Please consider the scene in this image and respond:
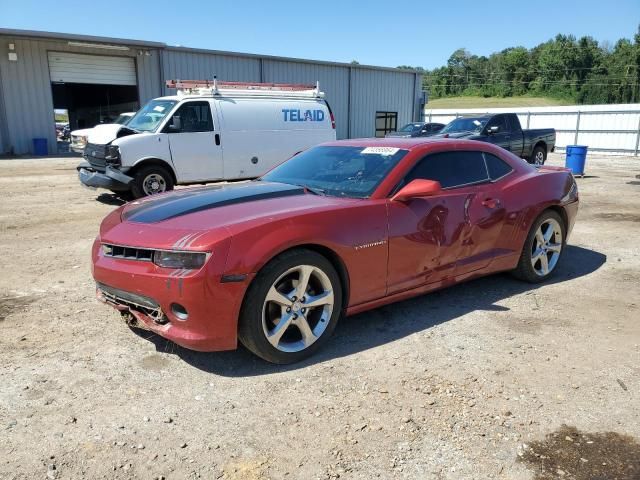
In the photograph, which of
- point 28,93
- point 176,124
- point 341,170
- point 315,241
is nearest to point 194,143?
point 176,124

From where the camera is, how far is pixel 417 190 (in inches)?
151

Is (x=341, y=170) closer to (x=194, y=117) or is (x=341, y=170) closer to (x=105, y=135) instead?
(x=194, y=117)

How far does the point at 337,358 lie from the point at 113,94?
31.5 metres

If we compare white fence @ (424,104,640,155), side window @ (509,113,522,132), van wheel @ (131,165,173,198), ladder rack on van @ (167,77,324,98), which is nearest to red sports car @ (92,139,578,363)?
van wheel @ (131,165,173,198)

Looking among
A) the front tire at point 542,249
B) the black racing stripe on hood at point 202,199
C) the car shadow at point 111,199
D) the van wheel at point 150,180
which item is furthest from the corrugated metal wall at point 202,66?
the front tire at point 542,249

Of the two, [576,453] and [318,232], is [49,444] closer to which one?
[318,232]

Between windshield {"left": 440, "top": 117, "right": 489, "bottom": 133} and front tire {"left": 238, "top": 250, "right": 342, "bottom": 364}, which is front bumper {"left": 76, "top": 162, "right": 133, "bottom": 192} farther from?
windshield {"left": 440, "top": 117, "right": 489, "bottom": 133}

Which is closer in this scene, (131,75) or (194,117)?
(194,117)

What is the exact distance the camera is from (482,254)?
457 centimetres

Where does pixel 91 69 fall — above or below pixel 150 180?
above

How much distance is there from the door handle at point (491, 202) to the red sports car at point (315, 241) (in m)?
0.01

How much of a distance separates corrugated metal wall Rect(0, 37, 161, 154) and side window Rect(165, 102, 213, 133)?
49.2 feet

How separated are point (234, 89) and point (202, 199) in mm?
7890

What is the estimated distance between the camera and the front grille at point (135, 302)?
3234 millimetres
